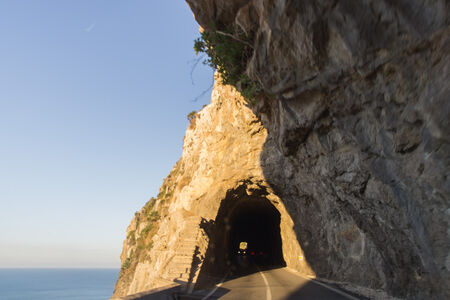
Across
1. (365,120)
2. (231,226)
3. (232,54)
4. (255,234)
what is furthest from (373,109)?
(255,234)

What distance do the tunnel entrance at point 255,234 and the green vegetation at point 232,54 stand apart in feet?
40.9

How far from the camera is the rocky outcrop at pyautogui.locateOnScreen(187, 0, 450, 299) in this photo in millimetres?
5844

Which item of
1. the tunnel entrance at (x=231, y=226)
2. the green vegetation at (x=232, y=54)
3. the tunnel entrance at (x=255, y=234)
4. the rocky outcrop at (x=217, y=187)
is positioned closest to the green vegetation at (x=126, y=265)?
the rocky outcrop at (x=217, y=187)

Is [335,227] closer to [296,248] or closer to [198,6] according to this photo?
[296,248]

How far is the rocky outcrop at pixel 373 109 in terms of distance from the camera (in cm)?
584

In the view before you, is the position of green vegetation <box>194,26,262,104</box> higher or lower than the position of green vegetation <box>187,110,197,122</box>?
lower

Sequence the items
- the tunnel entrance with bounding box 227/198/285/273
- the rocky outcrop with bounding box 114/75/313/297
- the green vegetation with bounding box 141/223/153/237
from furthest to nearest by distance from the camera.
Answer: the green vegetation with bounding box 141/223/153/237
the tunnel entrance with bounding box 227/198/285/273
the rocky outcrop with bounding box 114/75/313/297

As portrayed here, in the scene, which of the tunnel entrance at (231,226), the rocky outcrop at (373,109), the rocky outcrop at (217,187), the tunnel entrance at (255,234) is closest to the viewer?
the rocky outcrop at (373,109)

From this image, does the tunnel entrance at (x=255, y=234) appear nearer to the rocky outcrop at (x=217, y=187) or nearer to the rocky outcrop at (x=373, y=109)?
the rocky outcrop at (x=217, y=187)

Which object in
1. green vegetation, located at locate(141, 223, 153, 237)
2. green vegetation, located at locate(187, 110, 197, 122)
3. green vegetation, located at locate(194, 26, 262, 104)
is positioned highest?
green vegetation, located at locate(187, 110, 197, 122)

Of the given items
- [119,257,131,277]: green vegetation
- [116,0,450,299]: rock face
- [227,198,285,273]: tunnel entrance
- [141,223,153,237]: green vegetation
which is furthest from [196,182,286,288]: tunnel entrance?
[119,257,131,277]: green vegetation

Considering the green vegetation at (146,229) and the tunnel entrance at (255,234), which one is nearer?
the tunnel entrance at (255,234)

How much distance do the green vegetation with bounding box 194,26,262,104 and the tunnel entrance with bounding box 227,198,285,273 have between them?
40.9 ft

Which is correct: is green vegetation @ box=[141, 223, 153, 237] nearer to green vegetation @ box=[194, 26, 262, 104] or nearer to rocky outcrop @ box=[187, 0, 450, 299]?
green vegetation @ box=[194, 26, 262, 104]
